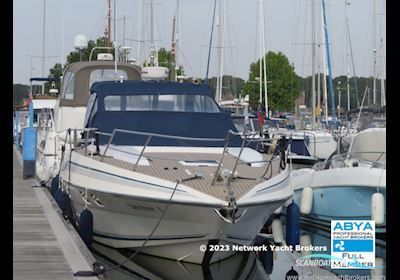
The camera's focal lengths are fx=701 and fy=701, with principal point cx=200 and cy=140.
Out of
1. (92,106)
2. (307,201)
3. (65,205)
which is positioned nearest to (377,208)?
(307,201)


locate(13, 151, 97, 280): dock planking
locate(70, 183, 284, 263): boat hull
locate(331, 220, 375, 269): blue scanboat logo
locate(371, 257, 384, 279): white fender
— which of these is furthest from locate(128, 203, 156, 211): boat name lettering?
locate(371, 257, 384, 279): white fender

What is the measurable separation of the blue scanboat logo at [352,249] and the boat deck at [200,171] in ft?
4.41

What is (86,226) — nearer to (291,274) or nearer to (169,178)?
(169,178)

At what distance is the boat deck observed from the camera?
866cm

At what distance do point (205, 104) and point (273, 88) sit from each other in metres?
48.3

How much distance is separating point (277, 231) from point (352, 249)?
12.1ft

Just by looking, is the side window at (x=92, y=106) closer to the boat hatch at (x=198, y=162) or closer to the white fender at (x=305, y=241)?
the boat hatch at (x=198, y=162)

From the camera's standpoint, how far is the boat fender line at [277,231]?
12384mm

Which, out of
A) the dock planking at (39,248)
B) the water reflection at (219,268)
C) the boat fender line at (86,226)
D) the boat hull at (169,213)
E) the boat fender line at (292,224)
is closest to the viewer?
Answer: the dock planking at (39,248)

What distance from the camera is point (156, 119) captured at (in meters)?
11.6

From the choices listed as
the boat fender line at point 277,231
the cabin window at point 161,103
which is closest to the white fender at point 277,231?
the boat fender line at point 277,231

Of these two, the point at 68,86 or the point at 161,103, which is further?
the point at 68,86

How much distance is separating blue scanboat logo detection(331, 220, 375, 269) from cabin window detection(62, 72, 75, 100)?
779 cm
